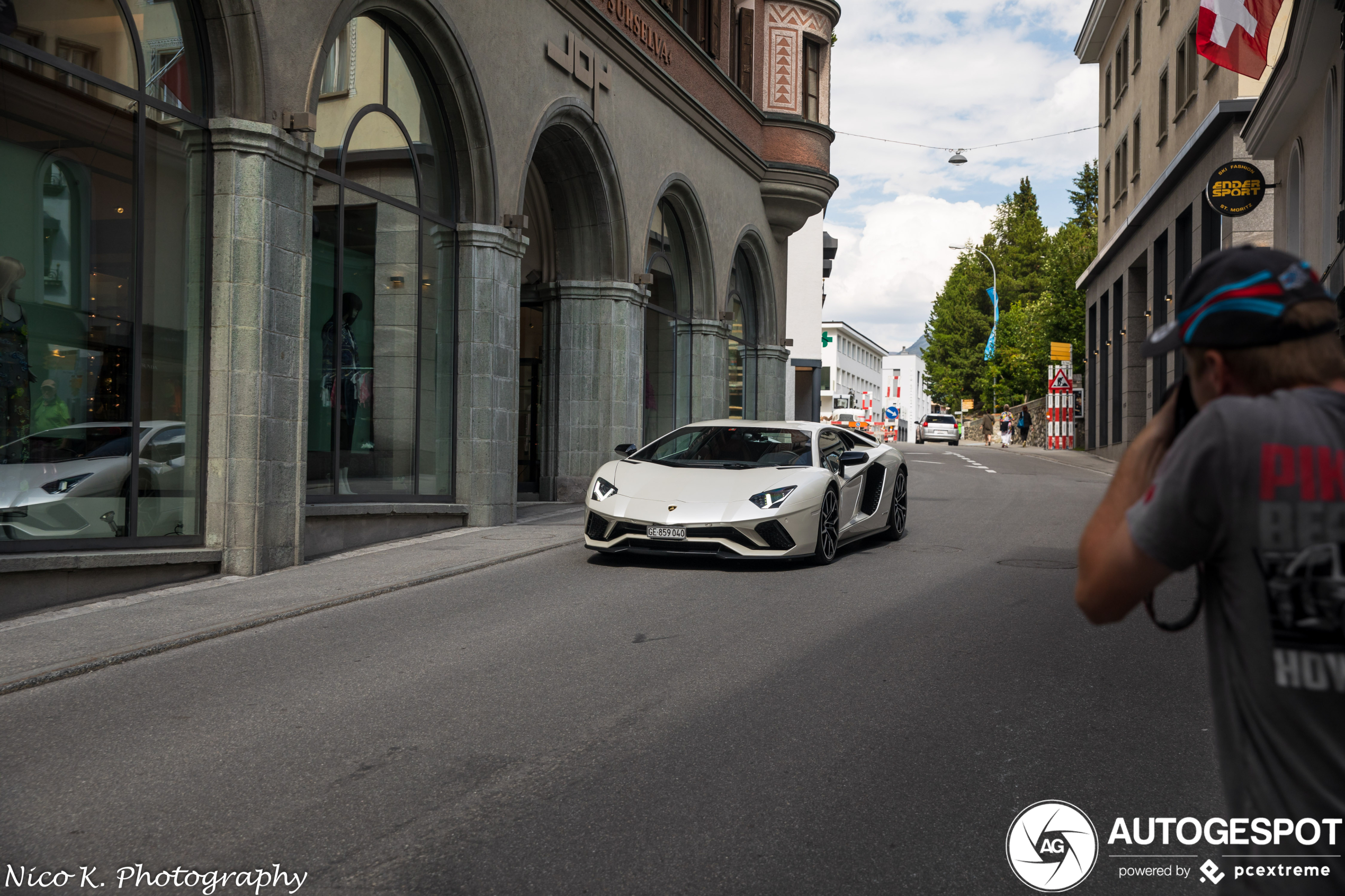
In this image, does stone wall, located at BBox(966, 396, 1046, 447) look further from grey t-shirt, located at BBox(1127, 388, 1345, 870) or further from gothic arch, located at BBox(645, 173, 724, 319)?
grey t-shirt, located at BBox(1127, 388, 1345, 870)

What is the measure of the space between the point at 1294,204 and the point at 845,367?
89598 millimetres

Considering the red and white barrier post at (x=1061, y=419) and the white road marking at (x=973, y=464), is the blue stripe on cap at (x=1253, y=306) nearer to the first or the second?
the white road marking at (x=973, y=464)

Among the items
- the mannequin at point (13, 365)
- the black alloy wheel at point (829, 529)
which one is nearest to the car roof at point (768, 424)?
the black alloy wheel at point (829, 529)

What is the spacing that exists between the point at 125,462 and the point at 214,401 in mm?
927

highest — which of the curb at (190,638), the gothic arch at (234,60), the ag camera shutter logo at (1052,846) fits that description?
the gothic arch at (234,60)

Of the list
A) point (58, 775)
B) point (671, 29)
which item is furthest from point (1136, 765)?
point (671, 29)

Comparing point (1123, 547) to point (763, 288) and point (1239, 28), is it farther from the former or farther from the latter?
point (763, 288)

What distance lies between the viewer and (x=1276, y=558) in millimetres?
1656

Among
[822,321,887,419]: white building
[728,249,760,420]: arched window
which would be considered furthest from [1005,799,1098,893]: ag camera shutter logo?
[822,321,887,419]: white building

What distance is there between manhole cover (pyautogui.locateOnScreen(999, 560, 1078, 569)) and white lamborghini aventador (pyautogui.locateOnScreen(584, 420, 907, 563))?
1446mm

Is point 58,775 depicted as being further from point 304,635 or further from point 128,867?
point 304,635

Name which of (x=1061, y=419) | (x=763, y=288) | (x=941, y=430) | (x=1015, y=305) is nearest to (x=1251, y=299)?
(x=763, y=288)

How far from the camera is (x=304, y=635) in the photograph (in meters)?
7.11

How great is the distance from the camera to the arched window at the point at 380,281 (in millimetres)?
11766
